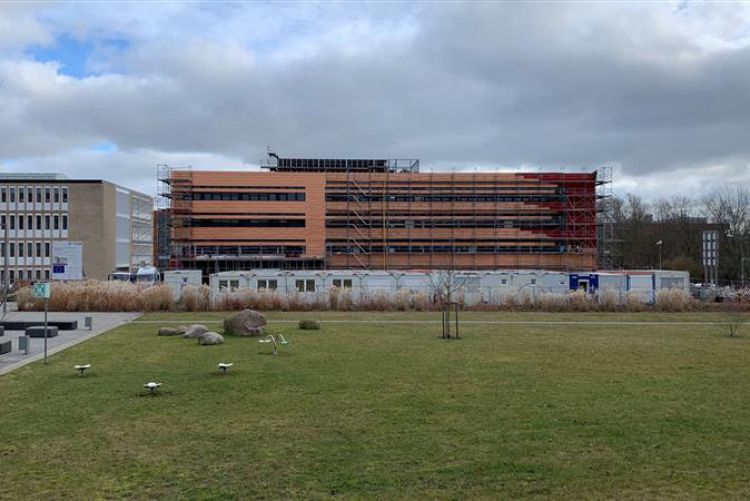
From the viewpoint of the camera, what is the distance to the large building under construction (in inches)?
3250

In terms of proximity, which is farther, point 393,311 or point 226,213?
point 226,213

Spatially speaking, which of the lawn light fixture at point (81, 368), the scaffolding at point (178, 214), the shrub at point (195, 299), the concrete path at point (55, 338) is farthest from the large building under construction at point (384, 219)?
the lawn light fixture at point (81, 368)

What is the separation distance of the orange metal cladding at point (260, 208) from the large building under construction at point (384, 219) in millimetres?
120

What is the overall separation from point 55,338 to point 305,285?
22003mm

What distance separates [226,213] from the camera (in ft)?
271

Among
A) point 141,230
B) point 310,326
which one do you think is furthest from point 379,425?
point 141,230

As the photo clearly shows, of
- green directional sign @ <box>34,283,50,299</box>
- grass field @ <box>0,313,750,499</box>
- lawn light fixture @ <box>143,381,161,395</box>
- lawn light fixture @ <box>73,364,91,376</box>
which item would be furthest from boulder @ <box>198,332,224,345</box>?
lawn light fixture @ <box>143,381,161,395</box>

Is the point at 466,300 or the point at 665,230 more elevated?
the point at 665,230

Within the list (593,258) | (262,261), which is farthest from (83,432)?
(593,258)

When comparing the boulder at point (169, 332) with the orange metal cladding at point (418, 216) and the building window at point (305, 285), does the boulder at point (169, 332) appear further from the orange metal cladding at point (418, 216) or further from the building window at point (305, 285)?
the orange metal cladding at point (418, 216)

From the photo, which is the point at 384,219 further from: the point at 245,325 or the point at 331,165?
the point at 245,325

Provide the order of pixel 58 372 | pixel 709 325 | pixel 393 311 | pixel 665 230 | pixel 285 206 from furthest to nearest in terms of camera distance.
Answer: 1. pixel 665 230
2. pixel 285 206
3. pixel 393 311
4. pixel 709 325
5. pixel 58 372

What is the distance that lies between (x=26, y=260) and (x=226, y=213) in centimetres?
2273

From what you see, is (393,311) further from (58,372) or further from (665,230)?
(665,230)
